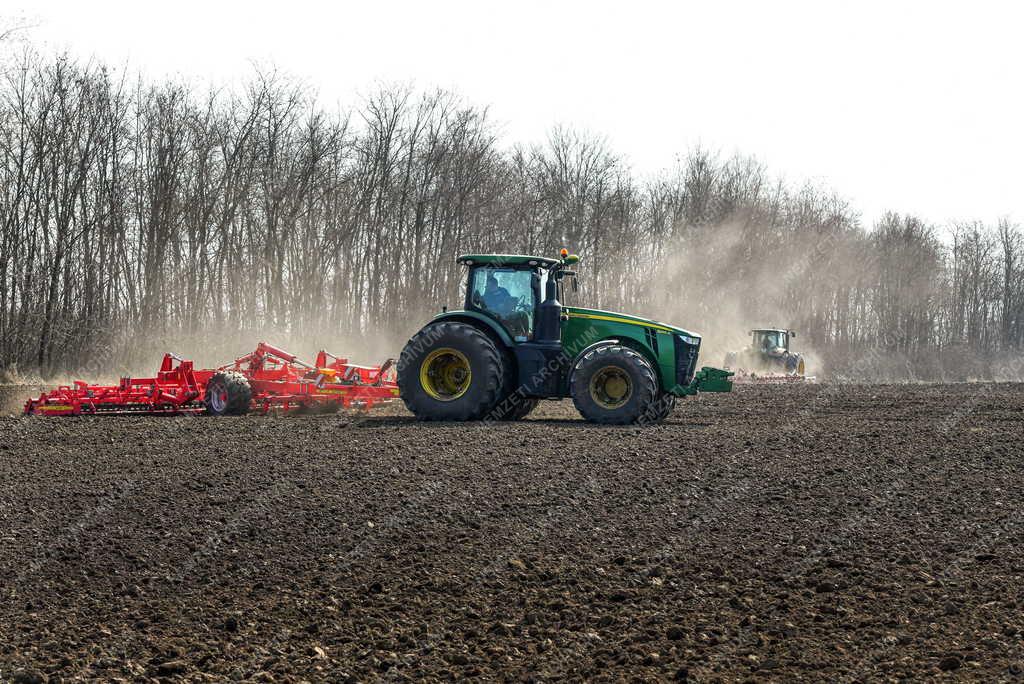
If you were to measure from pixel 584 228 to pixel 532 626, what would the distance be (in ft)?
133

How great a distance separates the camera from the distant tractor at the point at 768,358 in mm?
30281

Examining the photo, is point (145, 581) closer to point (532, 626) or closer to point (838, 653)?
point (532, 626)

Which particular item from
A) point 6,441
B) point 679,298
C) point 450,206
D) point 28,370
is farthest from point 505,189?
point 6,441

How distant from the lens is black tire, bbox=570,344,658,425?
11.6m

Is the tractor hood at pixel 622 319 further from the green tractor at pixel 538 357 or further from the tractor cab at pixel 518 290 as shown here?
the tractor cab at pixel 518 290

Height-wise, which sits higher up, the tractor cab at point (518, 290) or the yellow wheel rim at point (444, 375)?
the tractor cab at point (518, 290)

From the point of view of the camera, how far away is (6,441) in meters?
11.3

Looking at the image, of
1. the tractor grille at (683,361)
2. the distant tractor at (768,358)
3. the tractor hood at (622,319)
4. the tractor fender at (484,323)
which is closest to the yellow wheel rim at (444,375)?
the tractor fender at (484,323)

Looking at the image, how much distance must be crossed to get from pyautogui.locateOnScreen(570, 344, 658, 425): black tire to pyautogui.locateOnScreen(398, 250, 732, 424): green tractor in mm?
12

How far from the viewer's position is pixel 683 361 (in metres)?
12.1

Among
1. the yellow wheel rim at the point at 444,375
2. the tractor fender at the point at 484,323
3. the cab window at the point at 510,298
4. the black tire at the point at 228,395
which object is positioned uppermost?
the cab window at the point at 510,298

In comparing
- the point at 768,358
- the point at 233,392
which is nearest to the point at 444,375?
the point at 233,392

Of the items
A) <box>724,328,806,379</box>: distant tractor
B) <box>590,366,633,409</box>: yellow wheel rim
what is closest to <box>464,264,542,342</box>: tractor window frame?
<box>590,366,633,409</box>: yellow wheel rim

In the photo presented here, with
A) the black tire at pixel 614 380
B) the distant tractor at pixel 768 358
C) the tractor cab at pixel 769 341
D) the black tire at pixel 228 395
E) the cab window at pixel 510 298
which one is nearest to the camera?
the black tire at pixel 614 380
